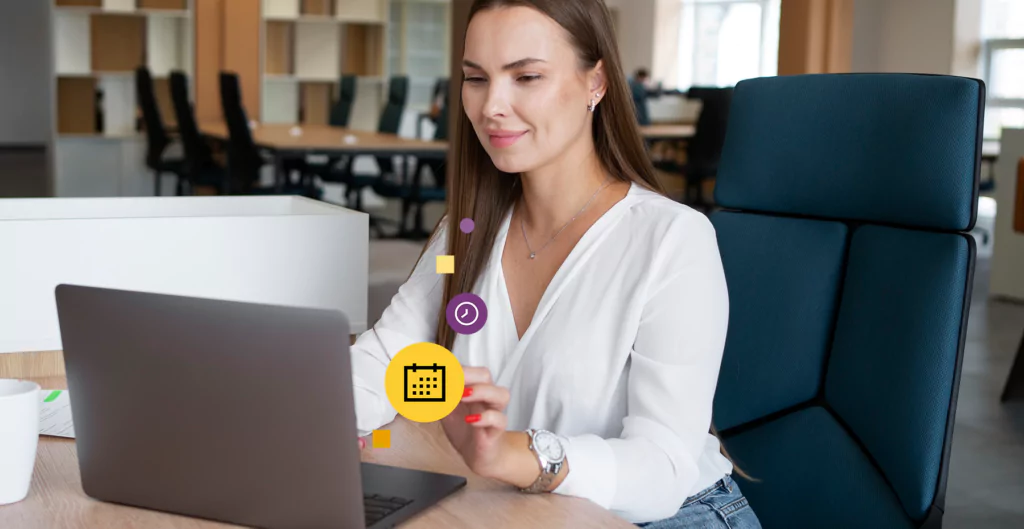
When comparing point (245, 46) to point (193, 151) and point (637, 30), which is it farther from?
point (637, 30)

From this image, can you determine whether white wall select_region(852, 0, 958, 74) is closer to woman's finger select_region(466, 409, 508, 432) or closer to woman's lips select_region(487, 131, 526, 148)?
woman's lips select_region(487, 131, 526, 148)

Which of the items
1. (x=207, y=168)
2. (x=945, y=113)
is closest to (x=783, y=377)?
(x=945, y=113)

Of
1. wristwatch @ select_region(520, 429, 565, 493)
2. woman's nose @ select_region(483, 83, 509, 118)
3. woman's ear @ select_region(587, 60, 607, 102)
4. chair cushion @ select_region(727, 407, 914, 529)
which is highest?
woman's ear @ select_region(587, 60, 607, 102)

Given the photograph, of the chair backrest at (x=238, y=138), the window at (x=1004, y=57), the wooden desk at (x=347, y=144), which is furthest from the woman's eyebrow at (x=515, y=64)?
the window at (x=1004, y=57)

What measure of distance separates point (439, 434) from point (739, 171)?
592 millimetres


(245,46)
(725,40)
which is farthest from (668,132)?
(725,40)

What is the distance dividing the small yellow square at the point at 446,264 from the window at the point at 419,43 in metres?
8.28

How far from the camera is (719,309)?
1243mm

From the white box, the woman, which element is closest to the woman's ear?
the woman

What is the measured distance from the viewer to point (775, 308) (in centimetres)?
149

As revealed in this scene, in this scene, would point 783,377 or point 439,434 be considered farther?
point 783,377

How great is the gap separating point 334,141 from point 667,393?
527 cm

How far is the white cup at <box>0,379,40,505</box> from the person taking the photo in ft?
3.21

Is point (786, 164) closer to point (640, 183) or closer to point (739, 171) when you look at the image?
point (739, 171)
